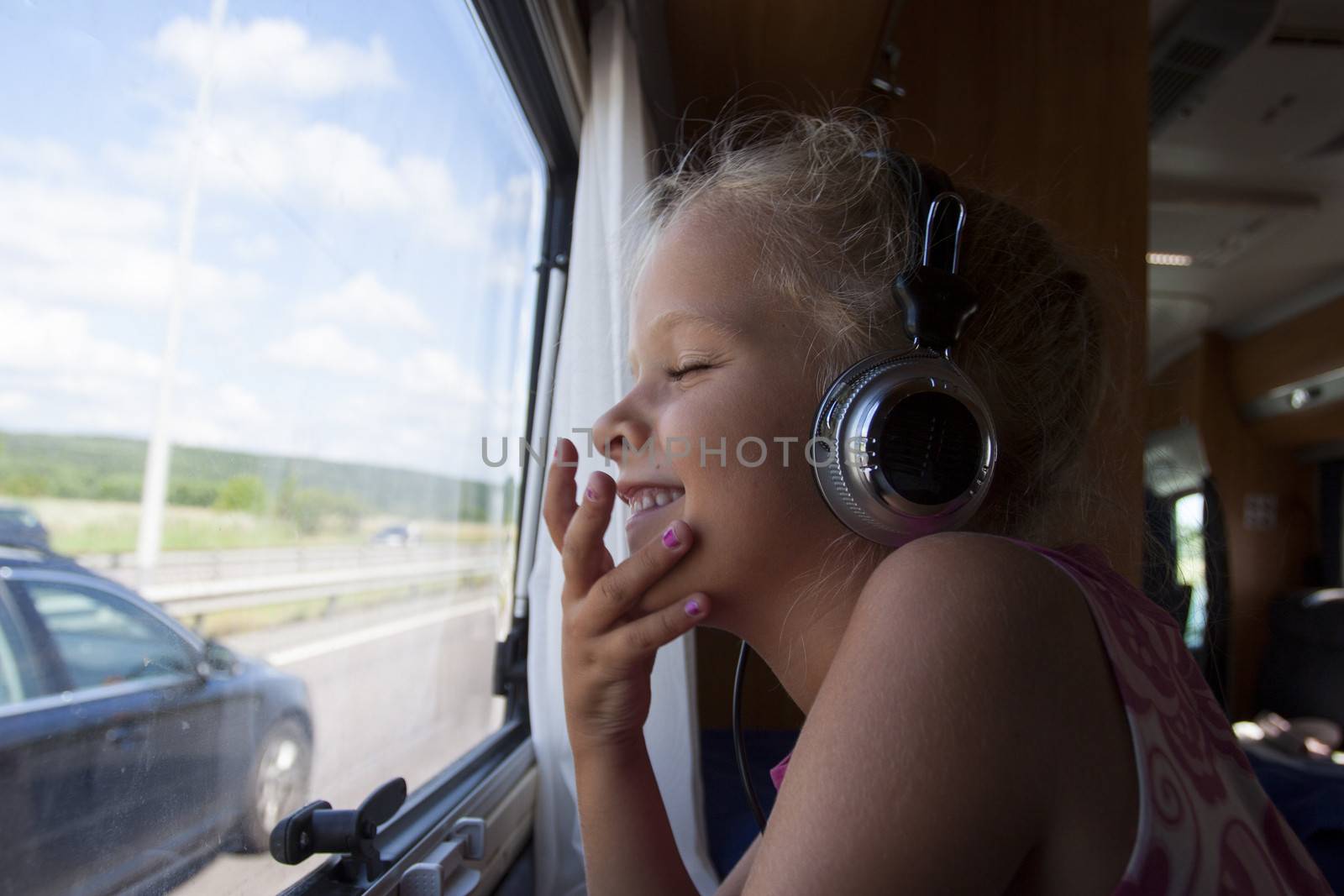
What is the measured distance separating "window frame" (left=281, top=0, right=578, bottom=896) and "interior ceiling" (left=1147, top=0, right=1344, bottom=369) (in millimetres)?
2057

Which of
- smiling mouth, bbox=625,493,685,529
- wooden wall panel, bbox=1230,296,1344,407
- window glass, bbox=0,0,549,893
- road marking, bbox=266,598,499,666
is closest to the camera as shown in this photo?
window glass, bbox=0,0,549,893

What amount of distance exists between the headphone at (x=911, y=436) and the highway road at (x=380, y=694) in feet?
1.96

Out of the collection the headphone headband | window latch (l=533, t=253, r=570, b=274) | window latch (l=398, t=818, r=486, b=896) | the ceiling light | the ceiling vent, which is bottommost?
window latch (l=398, t=818, r=486, b=896)

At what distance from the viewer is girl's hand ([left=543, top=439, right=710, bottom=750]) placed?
0.71m

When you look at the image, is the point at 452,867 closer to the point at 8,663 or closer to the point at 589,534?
the point at 589,534

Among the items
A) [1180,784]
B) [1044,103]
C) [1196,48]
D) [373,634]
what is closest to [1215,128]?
[1196,48]

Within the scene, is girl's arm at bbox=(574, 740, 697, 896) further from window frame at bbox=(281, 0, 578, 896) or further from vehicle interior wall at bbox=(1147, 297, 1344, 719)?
vehicle interior wall at bbox=(1147, 297, 1344, 719)

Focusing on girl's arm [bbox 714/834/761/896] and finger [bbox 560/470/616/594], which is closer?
finger [bbox 560/470/616/594]

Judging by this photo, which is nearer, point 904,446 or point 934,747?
point 934,747

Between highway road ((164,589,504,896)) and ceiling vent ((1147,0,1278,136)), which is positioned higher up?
ceiling vent ((1147,0,1278,136))

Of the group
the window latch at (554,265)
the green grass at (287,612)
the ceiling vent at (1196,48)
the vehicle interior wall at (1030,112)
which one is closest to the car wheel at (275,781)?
the green grass at (287,612)

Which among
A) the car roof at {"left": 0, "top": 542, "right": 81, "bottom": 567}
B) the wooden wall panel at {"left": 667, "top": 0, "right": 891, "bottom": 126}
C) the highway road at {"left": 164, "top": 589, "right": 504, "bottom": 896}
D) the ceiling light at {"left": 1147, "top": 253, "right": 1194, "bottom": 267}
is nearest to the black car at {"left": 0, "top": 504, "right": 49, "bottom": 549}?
the car roof at {"left": 0, "top": 542, "right": 81, "bottom": 567}

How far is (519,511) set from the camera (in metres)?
1.70

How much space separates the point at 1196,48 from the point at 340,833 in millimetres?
3145
